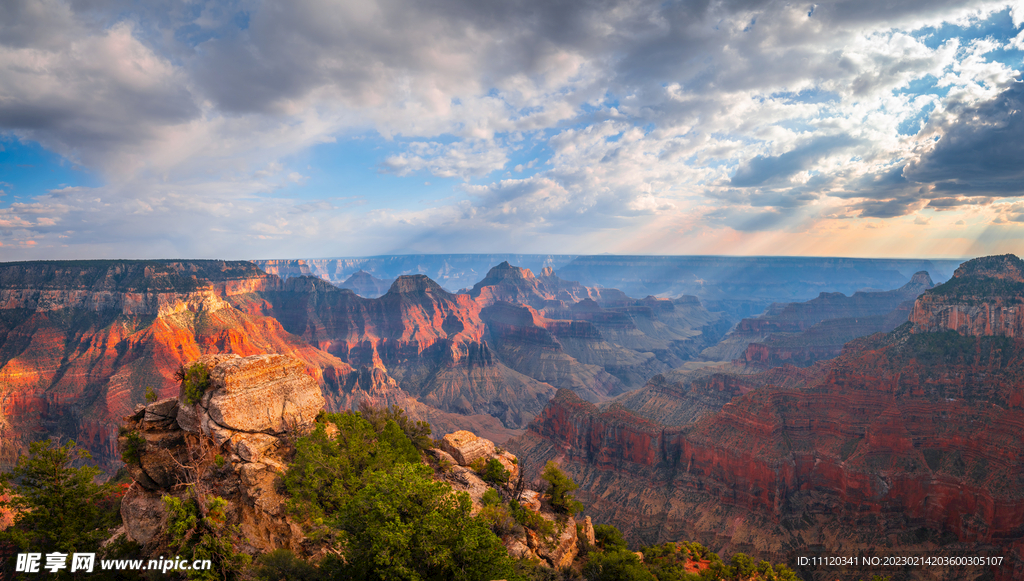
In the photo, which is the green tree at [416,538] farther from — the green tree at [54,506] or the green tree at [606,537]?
the green tree at [606,537]

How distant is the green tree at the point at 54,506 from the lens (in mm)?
24953

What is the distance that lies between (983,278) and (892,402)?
1211 inches

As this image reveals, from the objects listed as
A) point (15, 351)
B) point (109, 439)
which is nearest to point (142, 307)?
point (15, 351)

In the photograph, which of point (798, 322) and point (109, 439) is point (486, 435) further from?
point (798, 322)

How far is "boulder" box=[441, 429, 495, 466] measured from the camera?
40.3 metres

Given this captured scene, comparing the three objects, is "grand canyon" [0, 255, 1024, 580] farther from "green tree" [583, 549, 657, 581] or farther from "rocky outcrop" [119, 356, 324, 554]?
"green tree" [583, 549, 657, 581]

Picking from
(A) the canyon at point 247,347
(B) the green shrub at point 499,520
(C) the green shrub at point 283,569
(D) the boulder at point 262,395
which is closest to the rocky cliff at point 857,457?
(A) the canyon at point 247,347

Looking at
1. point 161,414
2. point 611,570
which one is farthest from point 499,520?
point 161,414

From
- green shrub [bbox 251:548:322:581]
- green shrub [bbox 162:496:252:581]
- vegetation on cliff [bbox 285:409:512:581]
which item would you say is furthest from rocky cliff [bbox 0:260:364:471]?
vegetation on cliff [bbox 285:409:512:581]

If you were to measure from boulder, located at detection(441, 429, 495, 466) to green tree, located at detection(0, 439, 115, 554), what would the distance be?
24.5 meters

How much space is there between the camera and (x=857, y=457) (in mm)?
61375

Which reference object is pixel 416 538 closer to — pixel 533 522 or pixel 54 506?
pixel 533 522

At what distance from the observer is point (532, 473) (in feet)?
256

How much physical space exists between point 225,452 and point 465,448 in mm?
21058
